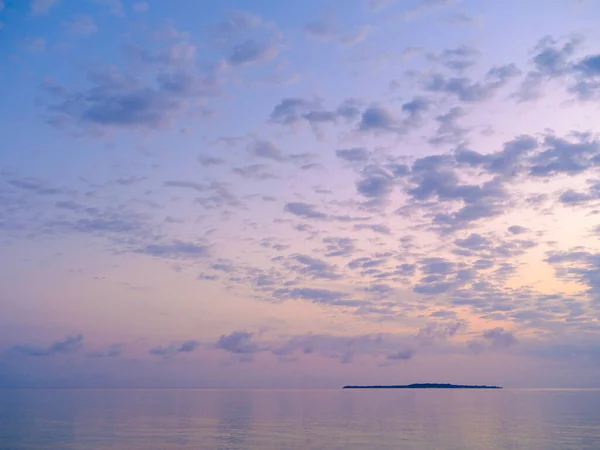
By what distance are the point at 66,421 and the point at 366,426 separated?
49.8m

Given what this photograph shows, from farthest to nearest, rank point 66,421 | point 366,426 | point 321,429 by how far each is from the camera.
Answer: point 66,421
point 366,426
point 321,429

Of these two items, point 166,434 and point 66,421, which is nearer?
point 166,434

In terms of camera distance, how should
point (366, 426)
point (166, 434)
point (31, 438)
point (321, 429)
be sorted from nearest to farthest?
point (31, 438)
point (166, 434)
point (321, 429)
point (366, 426)

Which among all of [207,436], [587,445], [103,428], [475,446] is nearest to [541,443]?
[587,445]

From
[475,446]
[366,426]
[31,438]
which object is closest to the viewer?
[475,446]

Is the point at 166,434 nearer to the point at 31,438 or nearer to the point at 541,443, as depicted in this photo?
the point at 31,438

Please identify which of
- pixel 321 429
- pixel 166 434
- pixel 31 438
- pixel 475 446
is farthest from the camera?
pixel 321 429

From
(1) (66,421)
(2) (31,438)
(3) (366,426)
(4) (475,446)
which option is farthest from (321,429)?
(1) (66,421)

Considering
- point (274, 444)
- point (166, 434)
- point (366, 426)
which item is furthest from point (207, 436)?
point (366, 426)

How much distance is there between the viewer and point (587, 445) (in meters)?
63.3

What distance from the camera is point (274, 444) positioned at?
6366 cm

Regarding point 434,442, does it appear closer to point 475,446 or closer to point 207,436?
point 475,446

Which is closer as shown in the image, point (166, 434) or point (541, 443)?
point (541, 443)

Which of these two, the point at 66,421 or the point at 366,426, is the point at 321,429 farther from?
the point at 66,421
